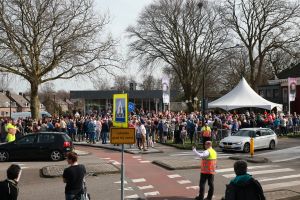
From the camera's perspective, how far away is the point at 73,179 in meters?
8.71

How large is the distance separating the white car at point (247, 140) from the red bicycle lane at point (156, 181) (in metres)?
5.52

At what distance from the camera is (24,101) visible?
112m

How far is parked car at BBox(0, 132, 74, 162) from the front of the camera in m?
20.5

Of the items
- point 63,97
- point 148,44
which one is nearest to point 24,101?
point 63,97

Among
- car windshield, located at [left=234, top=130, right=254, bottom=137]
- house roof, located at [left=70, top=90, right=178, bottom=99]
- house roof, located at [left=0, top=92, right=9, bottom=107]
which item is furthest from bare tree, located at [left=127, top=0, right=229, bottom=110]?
house roof, located at [left=0, top=92, right=9, bottom=107]

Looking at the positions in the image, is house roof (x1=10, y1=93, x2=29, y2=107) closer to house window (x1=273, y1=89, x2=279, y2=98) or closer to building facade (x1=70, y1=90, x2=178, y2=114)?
building facade (x1=70, y1=90, x2=178, y2=114)

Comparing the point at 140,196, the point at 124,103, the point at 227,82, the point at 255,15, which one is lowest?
the point at 140,196

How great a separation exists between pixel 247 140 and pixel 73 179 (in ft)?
54.7

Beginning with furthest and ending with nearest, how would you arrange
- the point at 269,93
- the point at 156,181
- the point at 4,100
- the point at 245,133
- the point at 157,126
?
the point at 4,100, the point at 269,93, the point at 157,126, the point at 245,133, the point at 156,181

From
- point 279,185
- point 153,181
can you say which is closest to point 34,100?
point 153,181

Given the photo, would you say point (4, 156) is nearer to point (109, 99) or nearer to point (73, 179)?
point (73, 179)

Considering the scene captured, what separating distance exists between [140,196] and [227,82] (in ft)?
227

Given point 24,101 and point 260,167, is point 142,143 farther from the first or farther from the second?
point 24,101

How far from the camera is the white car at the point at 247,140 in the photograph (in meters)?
23.9
